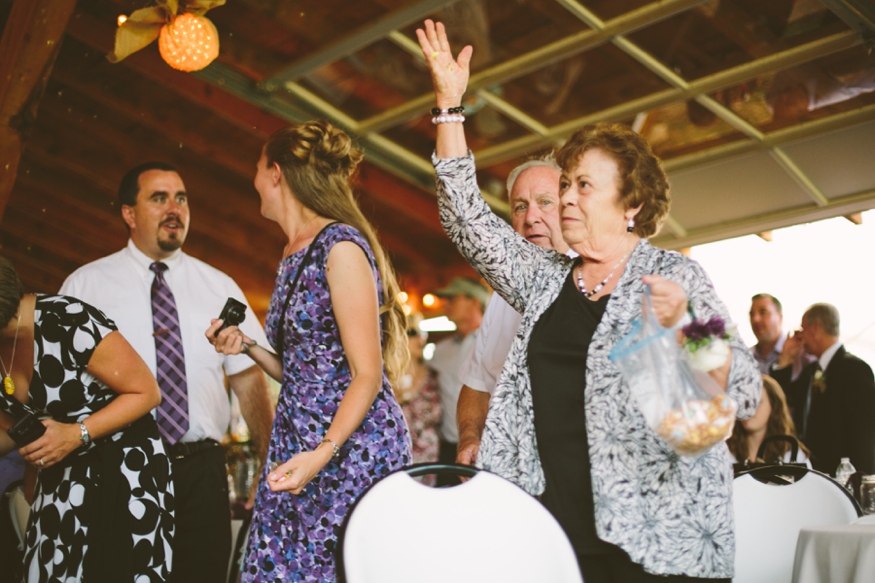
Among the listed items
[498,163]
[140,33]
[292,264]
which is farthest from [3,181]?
[498,163]

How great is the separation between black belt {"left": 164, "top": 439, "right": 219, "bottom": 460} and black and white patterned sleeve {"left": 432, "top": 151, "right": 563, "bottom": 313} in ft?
4.97

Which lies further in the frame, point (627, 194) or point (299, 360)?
point (299, 360)

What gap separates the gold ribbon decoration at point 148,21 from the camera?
12.8ft

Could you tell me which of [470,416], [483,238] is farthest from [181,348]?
[483,238]

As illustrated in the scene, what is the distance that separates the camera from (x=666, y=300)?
1355 mm

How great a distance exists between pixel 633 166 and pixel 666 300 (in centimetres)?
46

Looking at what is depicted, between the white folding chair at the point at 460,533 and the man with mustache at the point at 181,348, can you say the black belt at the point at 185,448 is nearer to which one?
the man with mustache at the point at 181,348

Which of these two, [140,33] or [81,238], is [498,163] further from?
[81,238]

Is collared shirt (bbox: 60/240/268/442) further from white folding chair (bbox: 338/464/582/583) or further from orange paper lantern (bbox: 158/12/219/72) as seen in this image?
white folding chair (bbox: 338/464/582/583)

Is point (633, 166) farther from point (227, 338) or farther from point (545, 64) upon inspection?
point (545, 64)

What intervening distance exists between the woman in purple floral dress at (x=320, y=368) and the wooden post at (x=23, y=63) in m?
2.23

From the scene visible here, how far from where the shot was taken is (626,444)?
152 centimetres

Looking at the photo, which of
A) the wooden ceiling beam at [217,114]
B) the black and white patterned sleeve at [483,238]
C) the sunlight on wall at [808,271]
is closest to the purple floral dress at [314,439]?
the black and white patterned sleeve at [483,238]

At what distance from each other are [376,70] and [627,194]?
4638mm
